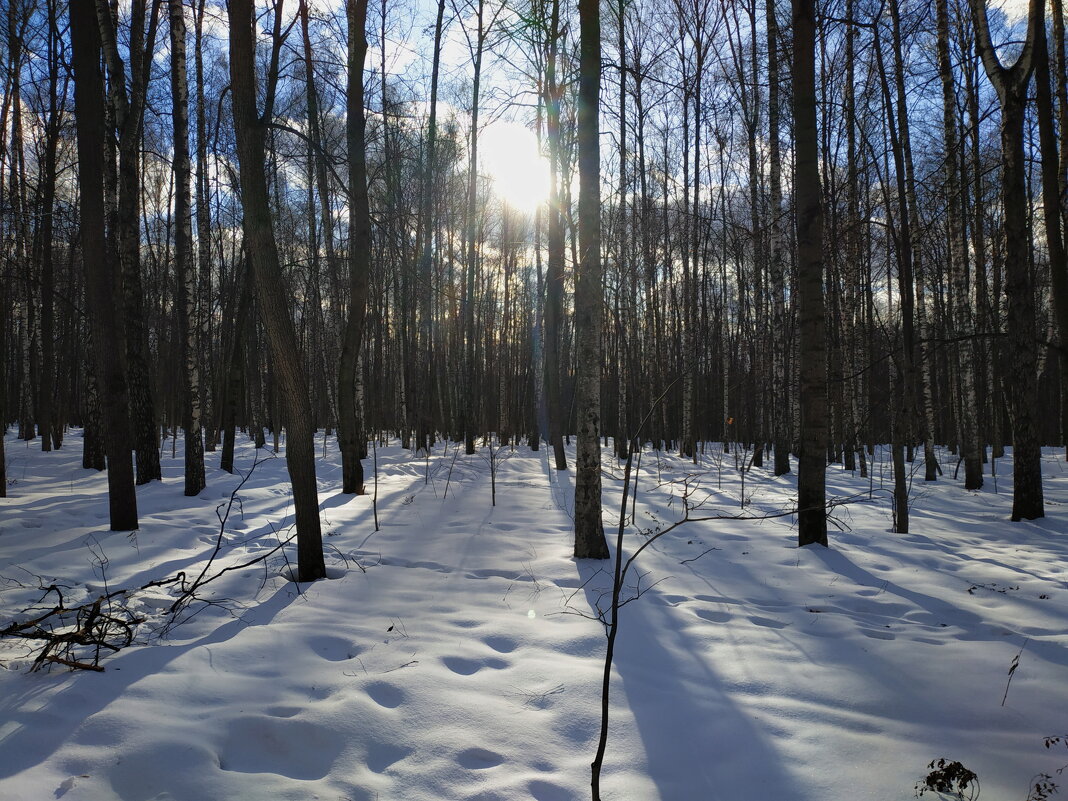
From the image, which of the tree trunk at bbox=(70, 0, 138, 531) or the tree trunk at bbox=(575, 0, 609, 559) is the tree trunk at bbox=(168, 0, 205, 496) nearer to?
the tree trunk at bbox=(70, 0, 138, 531)

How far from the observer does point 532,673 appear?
118 inches

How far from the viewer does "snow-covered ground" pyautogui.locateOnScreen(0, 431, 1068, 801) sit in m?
2.19

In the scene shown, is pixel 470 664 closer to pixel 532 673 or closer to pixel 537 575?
pixel 532 673

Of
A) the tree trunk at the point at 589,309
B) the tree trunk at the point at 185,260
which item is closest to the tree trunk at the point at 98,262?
the tree trunk at the point at 185,260

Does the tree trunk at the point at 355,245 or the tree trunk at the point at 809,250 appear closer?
the tree trunk at the point at 809,250

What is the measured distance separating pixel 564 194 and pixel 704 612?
12.0 metres

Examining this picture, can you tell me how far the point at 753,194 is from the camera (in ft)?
42.8

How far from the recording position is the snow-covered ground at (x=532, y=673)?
2.19 metres

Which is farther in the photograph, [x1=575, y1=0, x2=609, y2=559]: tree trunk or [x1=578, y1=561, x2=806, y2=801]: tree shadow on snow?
[x1=575, y1=0, x2=609, y2=559]: tree trunk

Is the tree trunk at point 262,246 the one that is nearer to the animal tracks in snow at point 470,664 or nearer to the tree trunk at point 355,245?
the animal tracks in snow at point 470,664

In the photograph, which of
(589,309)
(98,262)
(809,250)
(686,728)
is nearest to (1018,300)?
(809,250)

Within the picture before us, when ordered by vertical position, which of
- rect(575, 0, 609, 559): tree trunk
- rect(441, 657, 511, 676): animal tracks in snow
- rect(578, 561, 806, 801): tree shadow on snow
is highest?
rect(575, 0, 609, 559): tree trunk

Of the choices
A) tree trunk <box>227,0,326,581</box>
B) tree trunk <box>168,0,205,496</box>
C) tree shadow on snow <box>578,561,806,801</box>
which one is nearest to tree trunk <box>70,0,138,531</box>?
tree trunk <box>227,0,326,581</box>

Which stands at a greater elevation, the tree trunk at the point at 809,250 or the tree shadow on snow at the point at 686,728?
the tree trunk at the point at 809,250
